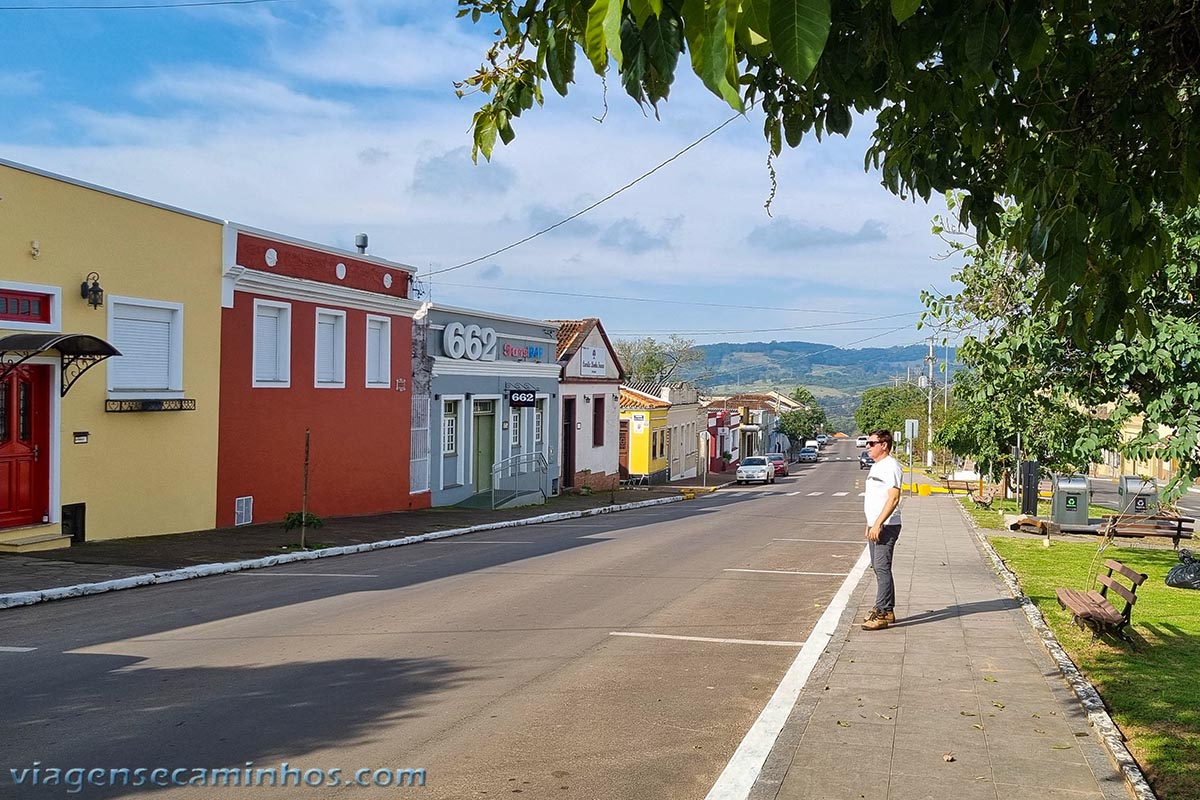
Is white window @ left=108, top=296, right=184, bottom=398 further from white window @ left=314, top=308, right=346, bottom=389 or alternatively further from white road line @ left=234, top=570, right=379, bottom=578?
white window @ left=314, top=308, right=346, bottom=389

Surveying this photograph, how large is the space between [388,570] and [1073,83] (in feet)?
35.4

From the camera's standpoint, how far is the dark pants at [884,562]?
9.43 meters

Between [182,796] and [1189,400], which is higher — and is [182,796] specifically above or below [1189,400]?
below

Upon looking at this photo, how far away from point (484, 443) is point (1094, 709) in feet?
79.4

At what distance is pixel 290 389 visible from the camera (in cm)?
2014

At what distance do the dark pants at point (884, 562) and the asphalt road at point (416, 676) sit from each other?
824 millimetres

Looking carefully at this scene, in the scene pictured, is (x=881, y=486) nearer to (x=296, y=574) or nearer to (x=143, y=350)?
(x=296, y=574)

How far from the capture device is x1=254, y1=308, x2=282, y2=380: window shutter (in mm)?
19266

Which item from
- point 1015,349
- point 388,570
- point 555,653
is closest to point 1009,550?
point 1015,349

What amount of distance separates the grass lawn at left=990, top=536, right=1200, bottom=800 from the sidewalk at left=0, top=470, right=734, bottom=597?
402 inches

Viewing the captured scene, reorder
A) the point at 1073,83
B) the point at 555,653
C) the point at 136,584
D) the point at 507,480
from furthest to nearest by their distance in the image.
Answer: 1. the point at 507,480
2. the point at 136,584
3. the point at 555,653
4. the point at 1073,83

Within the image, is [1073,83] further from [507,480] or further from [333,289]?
[507,480]

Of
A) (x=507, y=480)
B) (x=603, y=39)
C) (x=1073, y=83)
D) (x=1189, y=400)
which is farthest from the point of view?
(x=507, y=480)

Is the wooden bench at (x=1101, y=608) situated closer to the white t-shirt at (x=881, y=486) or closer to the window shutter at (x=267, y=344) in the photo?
the white t-shirt at (x=881, y=486)
